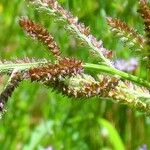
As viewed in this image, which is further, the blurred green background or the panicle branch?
the blurred green background

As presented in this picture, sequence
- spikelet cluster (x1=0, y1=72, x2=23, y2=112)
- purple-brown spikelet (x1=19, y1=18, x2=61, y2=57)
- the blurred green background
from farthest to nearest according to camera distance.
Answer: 1. the blurred green background
2. purple-brown spikelet (x1=19, y1=18, x2=61, y2=57)
3. spikelet cluster (x1=0, y1=72, x2=23, y2=112)

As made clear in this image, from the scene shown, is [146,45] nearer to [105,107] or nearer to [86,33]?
[86,33]

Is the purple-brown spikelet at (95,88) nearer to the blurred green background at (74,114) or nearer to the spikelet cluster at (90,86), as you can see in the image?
the spikelet cluster at (90,86)

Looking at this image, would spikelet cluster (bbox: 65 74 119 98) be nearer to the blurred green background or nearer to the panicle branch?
the panicle branch

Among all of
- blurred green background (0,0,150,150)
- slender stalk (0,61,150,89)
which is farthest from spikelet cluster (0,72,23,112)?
blurred green background (0,0,150,150)

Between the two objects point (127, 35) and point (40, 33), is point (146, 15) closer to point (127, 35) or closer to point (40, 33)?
point (127, 35)

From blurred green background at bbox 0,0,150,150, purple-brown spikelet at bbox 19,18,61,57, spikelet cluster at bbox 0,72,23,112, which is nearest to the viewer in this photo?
spikelet cluster at bbox 0,72,23,112
